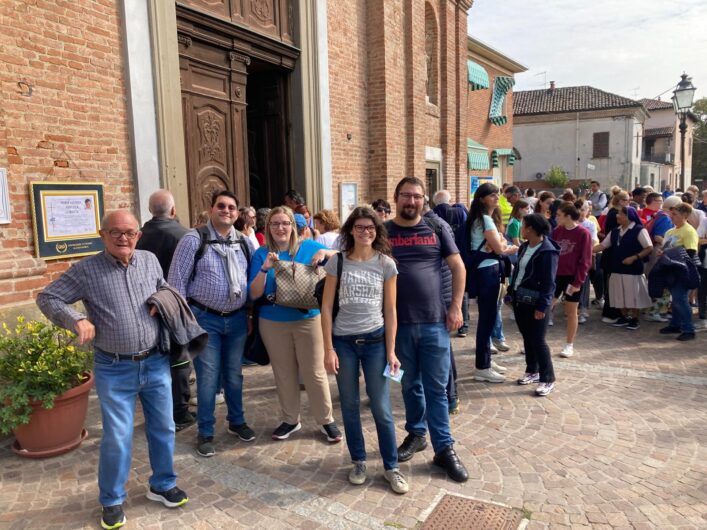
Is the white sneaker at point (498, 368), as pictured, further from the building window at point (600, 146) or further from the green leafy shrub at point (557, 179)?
the building window at point (600, 146)

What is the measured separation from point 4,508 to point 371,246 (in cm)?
287

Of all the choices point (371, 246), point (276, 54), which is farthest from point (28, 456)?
point (276, 54)

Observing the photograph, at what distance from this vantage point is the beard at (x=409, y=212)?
3654mm

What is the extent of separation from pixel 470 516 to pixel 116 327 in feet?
7.85

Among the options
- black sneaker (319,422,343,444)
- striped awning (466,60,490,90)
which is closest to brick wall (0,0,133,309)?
black sneaker (319,422,343,444)

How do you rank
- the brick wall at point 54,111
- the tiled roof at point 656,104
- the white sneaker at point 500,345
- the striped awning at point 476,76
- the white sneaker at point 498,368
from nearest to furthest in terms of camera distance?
the brick wall at point 54,111 < the white sneaker at point 498,368 < the white sneaker at point 500,345 < the striped awning at point 476,76 < the tiled roof at point 656,104

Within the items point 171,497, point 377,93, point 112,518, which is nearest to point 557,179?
point 377,93

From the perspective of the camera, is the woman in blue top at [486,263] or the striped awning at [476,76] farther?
the striped awning at [476,76]

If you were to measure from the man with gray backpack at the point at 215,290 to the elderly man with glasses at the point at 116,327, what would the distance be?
68 cm

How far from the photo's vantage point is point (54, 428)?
4027 millimetres

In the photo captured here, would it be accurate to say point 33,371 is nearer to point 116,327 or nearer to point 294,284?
point 116,327

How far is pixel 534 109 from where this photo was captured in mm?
43000

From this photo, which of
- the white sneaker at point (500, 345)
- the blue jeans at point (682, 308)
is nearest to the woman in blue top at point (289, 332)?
the white sneaker at point (500, 345)

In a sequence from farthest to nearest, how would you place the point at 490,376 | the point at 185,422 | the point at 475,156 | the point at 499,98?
the point at 499,98
the point at 475,156
the point at 490,376
the point at 185,422
